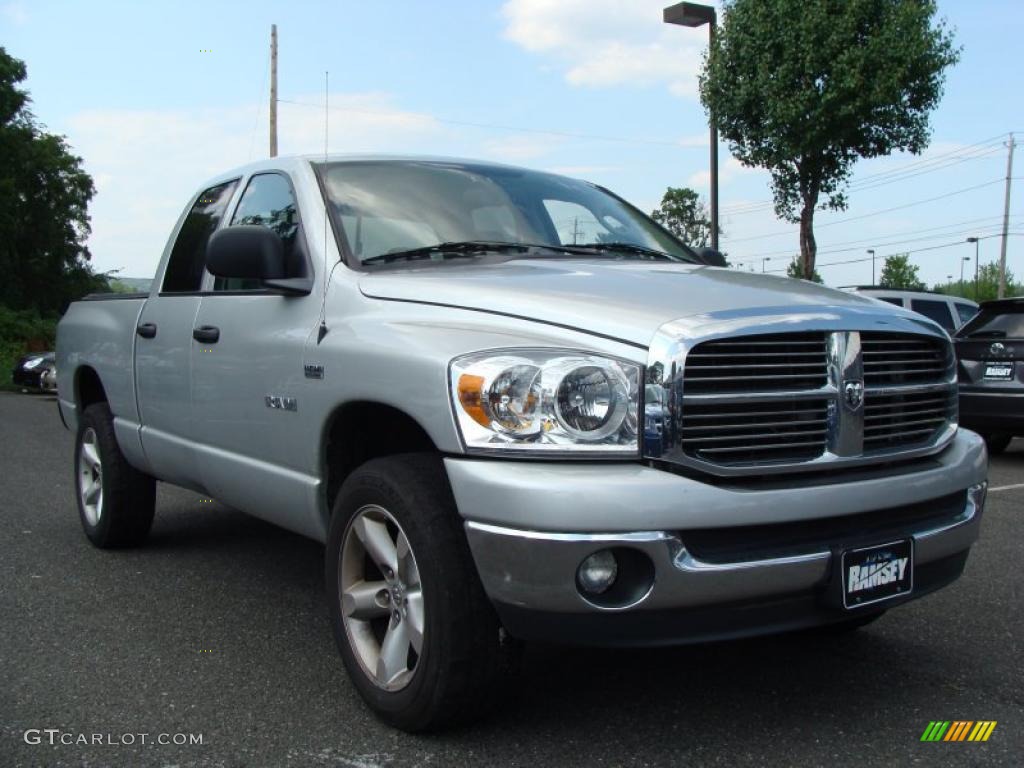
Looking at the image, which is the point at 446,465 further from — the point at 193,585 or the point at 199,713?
the point at 193,585

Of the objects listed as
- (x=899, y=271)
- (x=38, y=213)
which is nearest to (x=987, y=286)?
(x=899, y=271)

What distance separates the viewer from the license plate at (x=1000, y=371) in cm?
920

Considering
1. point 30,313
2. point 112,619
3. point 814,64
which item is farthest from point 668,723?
point 30,313

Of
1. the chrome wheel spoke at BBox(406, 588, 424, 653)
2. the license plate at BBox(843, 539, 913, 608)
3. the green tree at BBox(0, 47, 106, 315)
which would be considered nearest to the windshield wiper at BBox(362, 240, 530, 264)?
the chrome wheel spoke at BBox(406, 588, 424, 653)

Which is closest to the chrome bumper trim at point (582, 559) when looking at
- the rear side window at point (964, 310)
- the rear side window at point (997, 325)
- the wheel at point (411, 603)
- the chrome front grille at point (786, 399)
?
the wheel at point (411, 603)

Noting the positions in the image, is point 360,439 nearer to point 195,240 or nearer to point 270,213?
point 270,213

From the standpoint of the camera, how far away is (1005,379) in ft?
30.2

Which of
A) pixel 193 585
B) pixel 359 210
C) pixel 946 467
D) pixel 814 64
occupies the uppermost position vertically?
pixel 814 64

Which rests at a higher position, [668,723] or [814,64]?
[814,64]

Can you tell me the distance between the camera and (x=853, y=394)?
9.41ft

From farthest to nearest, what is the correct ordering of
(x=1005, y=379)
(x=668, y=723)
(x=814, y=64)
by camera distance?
(x=814, y=64), (x=1005, y=379), (x=668, y=723)

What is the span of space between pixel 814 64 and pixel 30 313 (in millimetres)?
31513

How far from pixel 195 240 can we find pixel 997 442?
8306 millimetres

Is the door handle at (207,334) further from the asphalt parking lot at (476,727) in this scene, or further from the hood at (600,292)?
the asphalt parking lot at (476,727)
